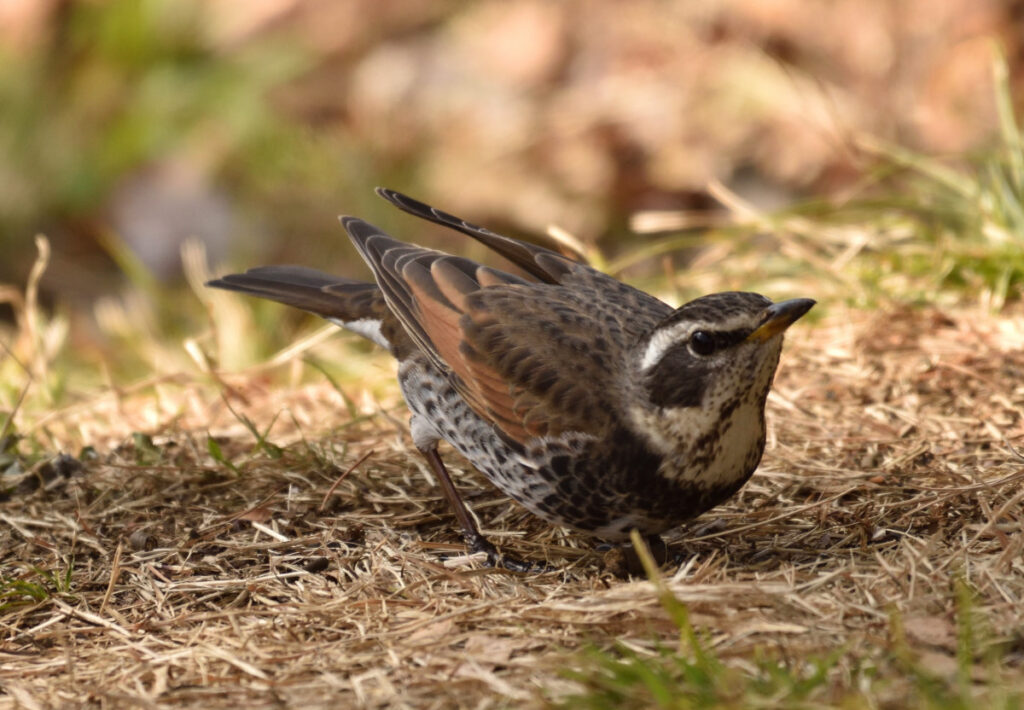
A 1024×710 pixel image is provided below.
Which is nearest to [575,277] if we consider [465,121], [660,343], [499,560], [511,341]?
[511,341]

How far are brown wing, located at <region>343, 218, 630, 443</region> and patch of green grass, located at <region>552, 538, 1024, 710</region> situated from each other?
100 centimetres

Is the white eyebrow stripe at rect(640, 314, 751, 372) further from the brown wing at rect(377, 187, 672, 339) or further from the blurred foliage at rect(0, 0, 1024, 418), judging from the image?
the blurred foliage at rect(0, 0, 1024, 418)

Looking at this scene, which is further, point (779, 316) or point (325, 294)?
point (325, 294)

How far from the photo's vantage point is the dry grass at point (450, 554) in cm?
319

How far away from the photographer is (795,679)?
2857 millimetres

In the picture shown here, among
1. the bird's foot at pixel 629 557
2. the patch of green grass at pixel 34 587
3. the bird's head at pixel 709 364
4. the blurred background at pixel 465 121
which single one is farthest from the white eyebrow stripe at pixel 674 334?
the blurred background at pixel 465 121

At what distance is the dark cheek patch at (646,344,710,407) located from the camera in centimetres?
373

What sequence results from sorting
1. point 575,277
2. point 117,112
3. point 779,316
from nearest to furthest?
point 779,316, point 575,277, point 117,112

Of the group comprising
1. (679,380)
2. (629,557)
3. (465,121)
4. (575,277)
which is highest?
(575,277)

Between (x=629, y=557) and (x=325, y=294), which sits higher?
(x=325, y=294)

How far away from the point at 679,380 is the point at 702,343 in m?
0.14

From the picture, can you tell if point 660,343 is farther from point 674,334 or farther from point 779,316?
point 779,316

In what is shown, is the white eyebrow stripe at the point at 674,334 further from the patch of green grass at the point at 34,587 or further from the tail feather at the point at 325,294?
the patch of green grass at the point at 34,587

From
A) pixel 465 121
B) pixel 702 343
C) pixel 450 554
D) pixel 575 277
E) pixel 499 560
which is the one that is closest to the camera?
pixel 702 343
